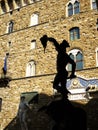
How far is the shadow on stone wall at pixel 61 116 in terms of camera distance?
5.75 m

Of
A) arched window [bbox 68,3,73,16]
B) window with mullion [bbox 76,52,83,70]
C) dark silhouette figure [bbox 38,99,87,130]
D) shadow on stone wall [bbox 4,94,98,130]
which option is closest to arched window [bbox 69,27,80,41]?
window with mullion [bbox 76,52,83,70]

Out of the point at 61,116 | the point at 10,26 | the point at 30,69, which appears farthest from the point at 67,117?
the point at 10,26

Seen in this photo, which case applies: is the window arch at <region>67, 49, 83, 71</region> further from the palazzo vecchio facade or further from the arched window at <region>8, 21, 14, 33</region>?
the arched window at <region>8, 21, 14, 33</region>

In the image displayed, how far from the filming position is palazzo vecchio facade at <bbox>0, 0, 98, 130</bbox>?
13.6 metres

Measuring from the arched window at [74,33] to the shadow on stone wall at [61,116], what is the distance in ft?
13.7

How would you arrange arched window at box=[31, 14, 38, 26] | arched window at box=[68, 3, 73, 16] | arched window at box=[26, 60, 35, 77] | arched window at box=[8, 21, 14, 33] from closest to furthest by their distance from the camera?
arched window at box=[26, 60, 35, 77] < arched window at box=[68, 3, 73, 16] < arched window at box=[31, 14, 38, 26] < arched window at box=[8, 21, 14, 33]

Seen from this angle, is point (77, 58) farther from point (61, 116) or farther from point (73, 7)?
point (61, 116)

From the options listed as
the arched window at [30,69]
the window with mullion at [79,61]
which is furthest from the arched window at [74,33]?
the arched window at [30,69]

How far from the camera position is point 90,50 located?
46.4 feet

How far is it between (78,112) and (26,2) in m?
14.0

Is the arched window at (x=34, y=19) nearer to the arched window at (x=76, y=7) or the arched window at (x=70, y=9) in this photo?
the arched window at (x=70, y=9)

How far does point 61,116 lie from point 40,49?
33.2 feet

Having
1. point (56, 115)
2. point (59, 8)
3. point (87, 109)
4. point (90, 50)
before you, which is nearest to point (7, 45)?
point (59, 8)

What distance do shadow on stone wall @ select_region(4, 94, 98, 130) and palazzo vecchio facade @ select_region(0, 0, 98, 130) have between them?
6 centimetres
